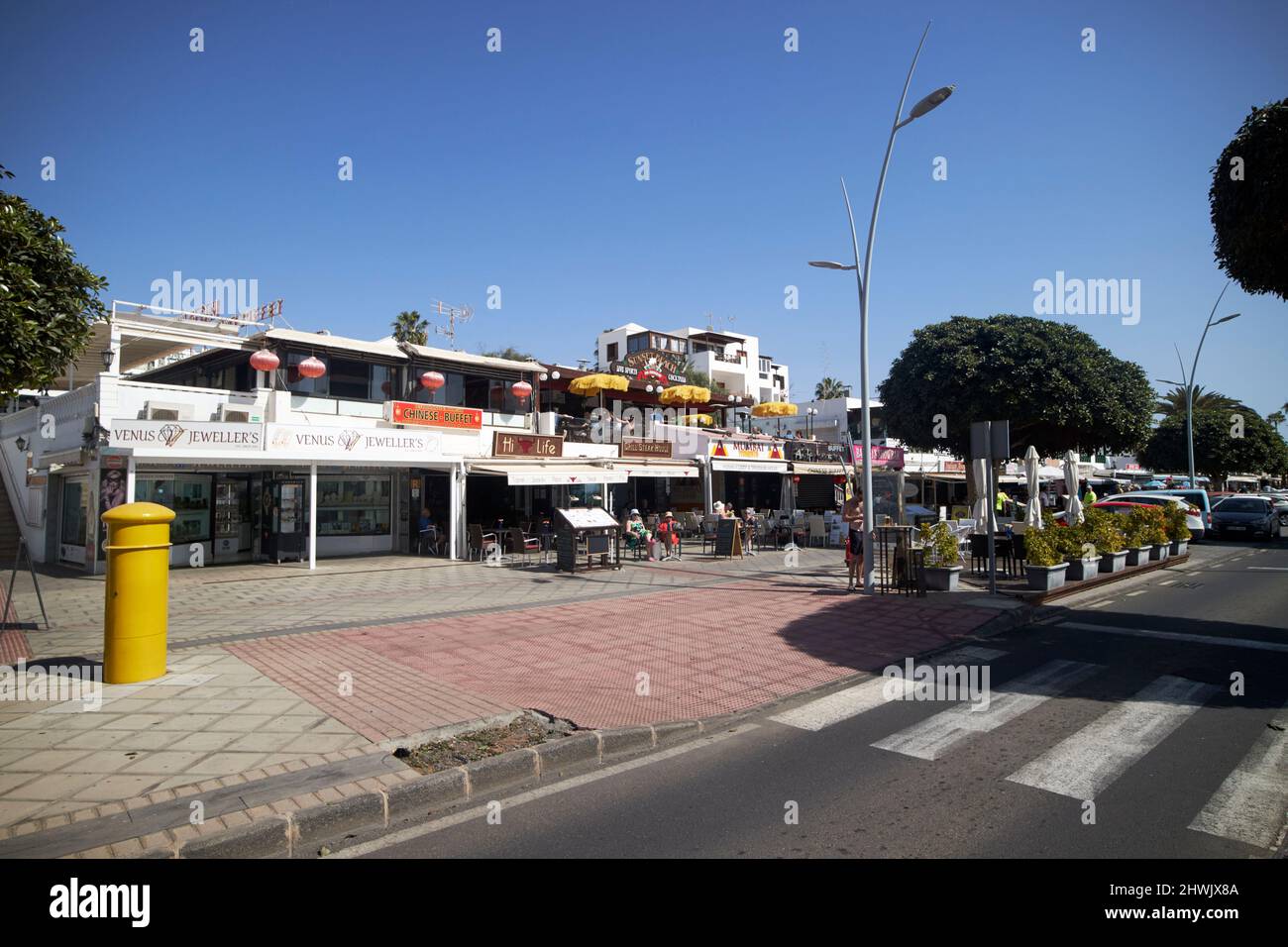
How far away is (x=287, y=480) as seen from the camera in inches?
701

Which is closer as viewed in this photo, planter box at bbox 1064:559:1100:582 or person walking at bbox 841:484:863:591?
person walking at bbox 841:484:863:591

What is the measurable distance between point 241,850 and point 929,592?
1143 cm

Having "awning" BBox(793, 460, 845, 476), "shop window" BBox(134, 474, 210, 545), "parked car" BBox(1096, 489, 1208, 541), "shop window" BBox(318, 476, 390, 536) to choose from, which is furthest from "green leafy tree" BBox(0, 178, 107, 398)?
"parked car" BBox(1096, 489, 1208, 541)

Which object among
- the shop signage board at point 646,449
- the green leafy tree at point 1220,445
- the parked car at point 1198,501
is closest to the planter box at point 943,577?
the shop signage board at point 646,449

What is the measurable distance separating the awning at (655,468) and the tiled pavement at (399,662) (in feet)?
25.8

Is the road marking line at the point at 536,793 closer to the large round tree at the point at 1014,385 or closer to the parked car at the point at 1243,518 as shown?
the large round tree at the point at 1014,385

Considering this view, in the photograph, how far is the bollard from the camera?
646 centimetres

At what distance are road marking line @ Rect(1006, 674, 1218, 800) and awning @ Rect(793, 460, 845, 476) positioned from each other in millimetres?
20693

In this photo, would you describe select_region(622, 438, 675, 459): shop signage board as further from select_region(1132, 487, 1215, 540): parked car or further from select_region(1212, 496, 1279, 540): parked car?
select_region(1212, 496, 1279, 540): parked car

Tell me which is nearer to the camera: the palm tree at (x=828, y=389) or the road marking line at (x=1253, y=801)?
the road marking line at (x=1253, y=801)

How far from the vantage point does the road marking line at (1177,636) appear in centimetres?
862
